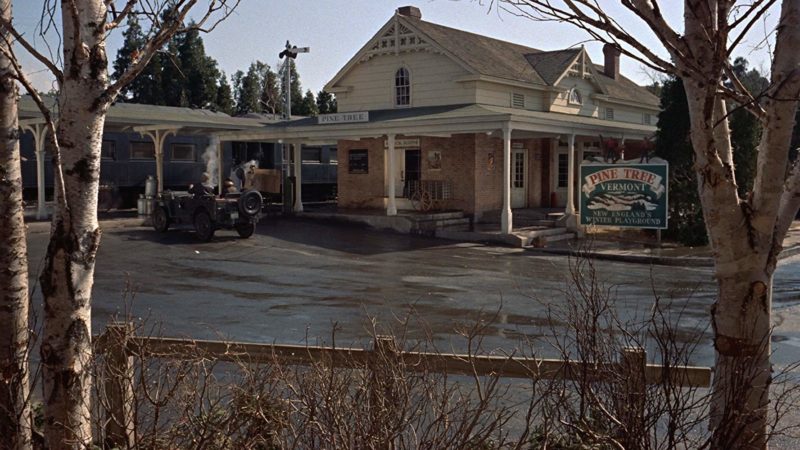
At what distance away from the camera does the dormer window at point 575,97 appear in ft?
102

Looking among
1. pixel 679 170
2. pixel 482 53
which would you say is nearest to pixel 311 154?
pixel 482 53

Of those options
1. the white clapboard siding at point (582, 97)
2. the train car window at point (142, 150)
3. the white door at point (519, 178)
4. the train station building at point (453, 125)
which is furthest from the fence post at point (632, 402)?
the train car window at point (142, 150)

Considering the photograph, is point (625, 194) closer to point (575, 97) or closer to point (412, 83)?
point (412, 83)

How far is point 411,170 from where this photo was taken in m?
29.1

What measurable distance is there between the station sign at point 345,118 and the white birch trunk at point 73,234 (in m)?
22.6

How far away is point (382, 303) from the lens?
40.9 ft

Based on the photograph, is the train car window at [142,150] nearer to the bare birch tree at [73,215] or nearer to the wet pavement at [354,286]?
the wet pavement at [354,286]

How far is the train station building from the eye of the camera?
2619cm

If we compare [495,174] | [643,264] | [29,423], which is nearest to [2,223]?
[29,423]

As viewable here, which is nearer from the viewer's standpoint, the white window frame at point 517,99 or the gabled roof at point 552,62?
→ the white window frame at point 517,99

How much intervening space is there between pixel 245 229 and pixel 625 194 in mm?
10439

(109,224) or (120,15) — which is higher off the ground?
(120,15)

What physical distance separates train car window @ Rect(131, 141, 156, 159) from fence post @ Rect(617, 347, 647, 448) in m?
32.4

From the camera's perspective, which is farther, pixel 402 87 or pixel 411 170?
pixel 411 170
